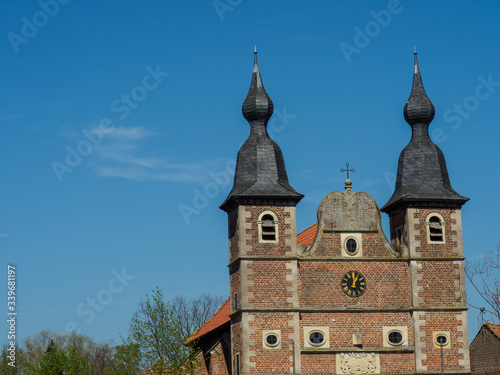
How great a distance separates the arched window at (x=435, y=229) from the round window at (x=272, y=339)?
8079 millimetres

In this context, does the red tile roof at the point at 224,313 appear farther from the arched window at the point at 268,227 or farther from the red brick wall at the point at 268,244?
the arched window at the point at 268,227

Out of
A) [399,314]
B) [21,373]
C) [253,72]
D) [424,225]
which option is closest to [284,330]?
[399,314]

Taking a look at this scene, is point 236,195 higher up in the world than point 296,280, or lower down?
higher up

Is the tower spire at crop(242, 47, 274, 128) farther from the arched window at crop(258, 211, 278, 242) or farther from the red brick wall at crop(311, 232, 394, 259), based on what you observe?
the red brick wall at crop(311, 232, 394, 259)

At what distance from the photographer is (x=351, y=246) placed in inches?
1684

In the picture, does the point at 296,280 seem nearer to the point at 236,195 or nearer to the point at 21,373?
the point at 236,195

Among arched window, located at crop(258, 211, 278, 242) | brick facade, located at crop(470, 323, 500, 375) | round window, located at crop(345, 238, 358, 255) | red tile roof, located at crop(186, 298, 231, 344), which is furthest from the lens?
brick facade, located at crop(470, 323, 500, 375)

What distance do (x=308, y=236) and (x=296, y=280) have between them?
25.6 feet

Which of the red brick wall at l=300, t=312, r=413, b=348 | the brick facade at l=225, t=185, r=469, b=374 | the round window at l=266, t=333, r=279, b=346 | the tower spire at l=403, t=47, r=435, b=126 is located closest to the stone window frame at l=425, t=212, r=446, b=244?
the brick facade at l=225, t=185, r=469, b=374

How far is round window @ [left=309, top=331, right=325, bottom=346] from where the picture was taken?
41844 millimetres

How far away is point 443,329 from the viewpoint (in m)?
42.2

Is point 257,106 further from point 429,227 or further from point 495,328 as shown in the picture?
point 495,328

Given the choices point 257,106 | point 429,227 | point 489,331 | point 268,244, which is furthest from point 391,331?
point 489,331

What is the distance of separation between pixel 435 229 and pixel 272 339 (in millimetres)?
8800
